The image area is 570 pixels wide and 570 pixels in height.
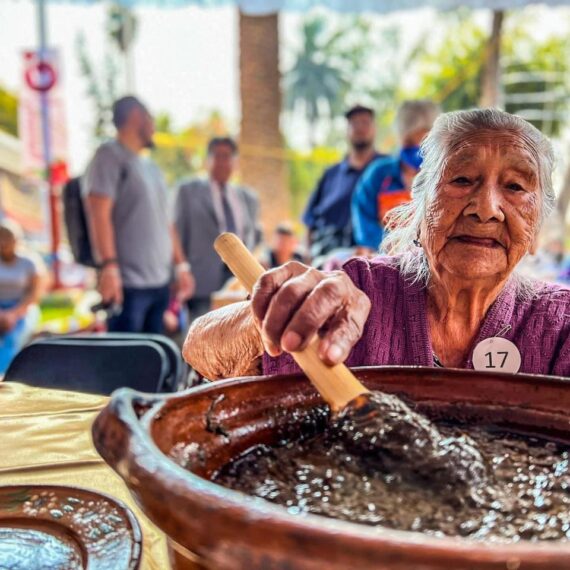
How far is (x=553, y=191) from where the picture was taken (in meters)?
1.72

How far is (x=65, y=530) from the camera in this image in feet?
2.93

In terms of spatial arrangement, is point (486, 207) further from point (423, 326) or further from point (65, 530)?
point (65, 530)

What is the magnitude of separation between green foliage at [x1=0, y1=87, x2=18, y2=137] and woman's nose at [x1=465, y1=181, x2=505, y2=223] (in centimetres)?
2555

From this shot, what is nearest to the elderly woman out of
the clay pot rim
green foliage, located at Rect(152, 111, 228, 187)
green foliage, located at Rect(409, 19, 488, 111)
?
the clay pot rim

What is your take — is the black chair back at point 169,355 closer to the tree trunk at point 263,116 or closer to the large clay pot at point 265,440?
the large clay pot at point 265,440

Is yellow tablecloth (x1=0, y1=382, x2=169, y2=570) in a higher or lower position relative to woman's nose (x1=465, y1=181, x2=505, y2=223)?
lower

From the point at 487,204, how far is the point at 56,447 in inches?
42.5

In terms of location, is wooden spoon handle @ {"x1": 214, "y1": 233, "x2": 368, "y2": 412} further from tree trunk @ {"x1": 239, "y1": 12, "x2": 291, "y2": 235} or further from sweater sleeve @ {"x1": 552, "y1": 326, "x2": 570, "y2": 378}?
tree trunk @ {"x1": 239, "y1": 12, "x2": 291, "y2": 235}

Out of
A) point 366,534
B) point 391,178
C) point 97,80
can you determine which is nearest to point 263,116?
point 391,178

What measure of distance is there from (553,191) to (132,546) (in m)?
1.39

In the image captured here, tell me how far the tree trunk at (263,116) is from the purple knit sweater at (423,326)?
270 inches

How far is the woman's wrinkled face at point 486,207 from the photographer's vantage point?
1495 millimetres

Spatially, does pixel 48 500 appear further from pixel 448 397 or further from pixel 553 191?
pixel 553 191

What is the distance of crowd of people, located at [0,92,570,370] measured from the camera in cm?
397
